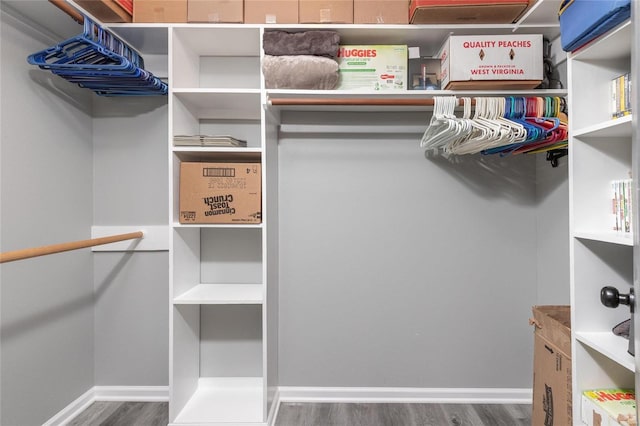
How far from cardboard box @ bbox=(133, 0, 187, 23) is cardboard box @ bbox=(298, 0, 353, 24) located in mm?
612

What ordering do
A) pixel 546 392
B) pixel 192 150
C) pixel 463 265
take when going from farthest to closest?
1. pixel 463 265
2. pixel 192 150
3. pixel 546 392

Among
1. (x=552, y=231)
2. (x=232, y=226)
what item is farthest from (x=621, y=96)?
(x=232, y=226)

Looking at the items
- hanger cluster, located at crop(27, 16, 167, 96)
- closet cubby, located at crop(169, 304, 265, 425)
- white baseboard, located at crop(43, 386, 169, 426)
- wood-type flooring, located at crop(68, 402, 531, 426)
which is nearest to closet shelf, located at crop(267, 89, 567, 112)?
hanger cluster, located at crop(27, 16, 167, 96)

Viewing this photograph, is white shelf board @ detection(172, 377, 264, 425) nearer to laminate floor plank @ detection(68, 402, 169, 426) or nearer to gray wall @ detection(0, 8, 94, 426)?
laminate floor plank @ detection(68, 402, 169, 426)

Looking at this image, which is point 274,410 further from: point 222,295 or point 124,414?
point 124,414

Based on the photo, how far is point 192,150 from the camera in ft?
5.83

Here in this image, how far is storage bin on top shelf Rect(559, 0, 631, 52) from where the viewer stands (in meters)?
1.00

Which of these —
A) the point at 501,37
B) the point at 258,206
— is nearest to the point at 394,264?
the point at 258,206

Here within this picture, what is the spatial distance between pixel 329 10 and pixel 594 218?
1471 mm

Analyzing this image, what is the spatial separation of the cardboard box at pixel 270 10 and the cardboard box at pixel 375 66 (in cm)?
31

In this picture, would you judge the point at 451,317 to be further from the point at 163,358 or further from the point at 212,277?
the point at 163,358

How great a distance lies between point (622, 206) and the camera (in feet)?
3.88

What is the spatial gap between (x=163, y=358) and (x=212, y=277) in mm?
586

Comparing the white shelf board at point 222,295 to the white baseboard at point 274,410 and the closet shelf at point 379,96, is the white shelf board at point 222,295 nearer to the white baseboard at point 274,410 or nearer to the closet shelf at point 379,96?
the white baseboard at point 274,410
